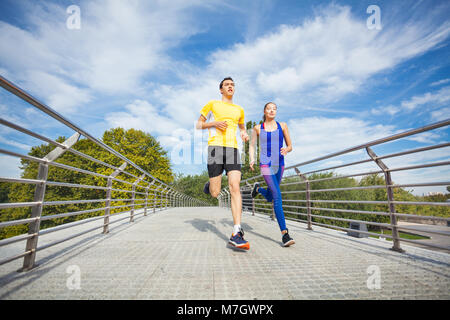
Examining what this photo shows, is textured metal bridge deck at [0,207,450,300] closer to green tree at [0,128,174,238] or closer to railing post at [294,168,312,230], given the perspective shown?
railing post at [294,168,312,230]

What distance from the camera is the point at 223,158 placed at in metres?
2.65

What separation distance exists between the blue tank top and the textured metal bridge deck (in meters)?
1.04

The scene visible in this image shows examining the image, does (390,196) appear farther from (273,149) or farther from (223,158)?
(223,158)

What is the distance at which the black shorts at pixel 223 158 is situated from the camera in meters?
2.64

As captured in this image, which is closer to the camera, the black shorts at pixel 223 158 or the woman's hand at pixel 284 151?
the black shorts at pixel 223 158

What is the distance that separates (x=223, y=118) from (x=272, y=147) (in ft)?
2.51

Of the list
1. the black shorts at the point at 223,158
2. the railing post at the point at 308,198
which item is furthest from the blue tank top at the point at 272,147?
the railing post at the point at 308,198

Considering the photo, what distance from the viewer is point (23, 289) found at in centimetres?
133

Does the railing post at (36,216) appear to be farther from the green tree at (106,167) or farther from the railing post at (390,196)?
the green tree at (106,167)

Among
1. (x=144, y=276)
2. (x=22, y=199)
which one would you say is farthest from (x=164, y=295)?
(x=22, y=199)

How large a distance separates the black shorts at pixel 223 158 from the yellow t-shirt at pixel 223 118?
6 centimetres

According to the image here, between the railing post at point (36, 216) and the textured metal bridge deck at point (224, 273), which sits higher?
the railing post at point (36, 216)

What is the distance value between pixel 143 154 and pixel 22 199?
12.4 metres
